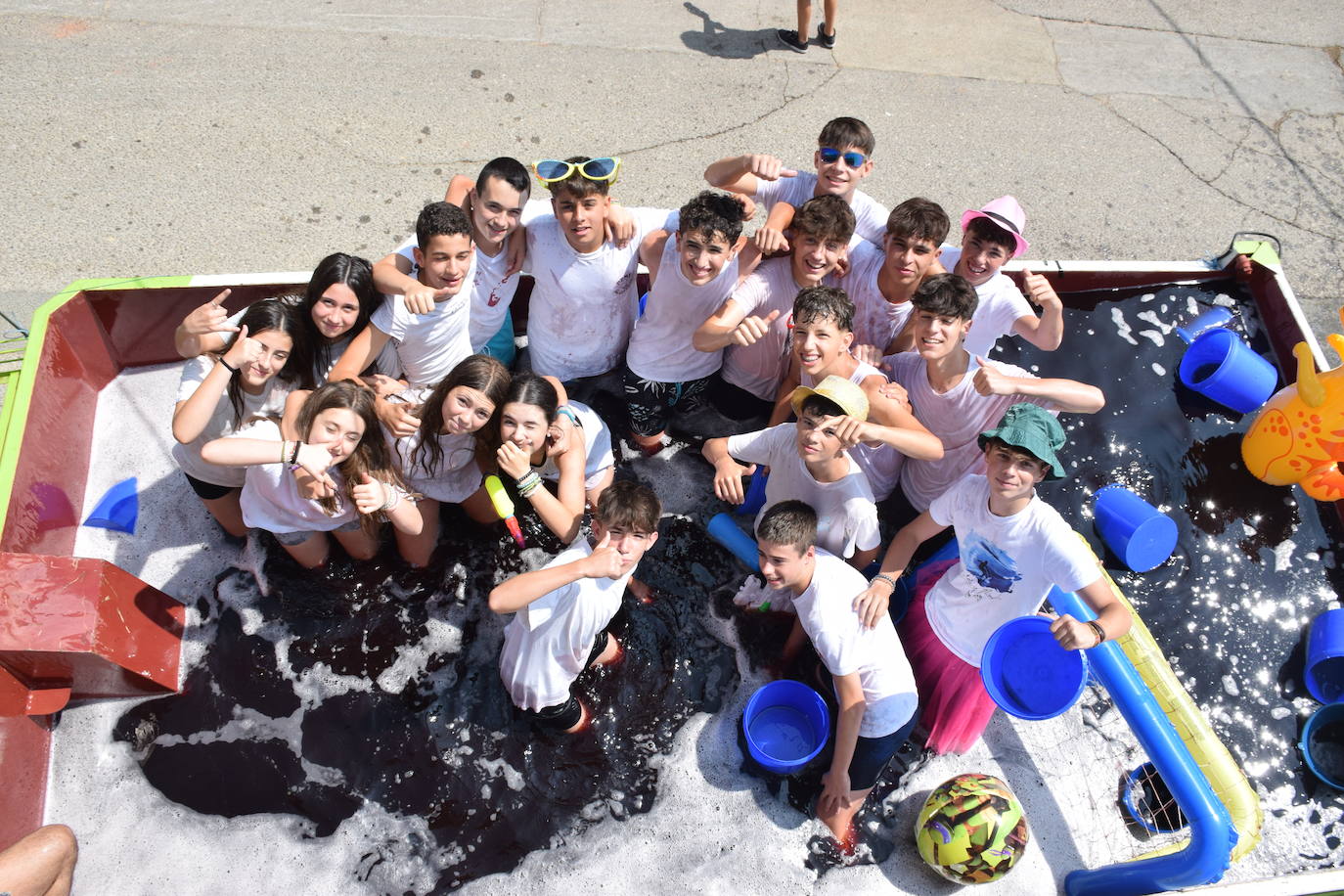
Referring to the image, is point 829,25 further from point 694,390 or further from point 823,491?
point 823,491

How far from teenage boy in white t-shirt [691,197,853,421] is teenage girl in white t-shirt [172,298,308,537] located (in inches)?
68.4

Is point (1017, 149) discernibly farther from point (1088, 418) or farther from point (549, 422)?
point (549, 422)

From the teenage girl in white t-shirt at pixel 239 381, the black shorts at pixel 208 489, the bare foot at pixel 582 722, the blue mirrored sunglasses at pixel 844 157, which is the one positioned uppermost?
the blue mirrored sunglasses at pixel 844 157

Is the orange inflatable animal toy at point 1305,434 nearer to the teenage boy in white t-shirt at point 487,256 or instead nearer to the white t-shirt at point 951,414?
the white t-shirt at point 951,414

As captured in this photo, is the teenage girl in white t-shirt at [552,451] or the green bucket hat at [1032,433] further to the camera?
the teenage girl in white t-shirt at [552,451]

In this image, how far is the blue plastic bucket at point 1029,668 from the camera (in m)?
3.30

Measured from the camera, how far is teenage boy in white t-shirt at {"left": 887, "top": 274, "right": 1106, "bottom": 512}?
11.3 feet

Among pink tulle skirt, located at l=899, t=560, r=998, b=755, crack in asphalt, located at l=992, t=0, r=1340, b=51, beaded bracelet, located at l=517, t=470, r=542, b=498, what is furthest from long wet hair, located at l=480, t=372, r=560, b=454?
crack in asphalt, located at l=992, t=0, r=1340, b=51

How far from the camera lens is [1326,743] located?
399cm

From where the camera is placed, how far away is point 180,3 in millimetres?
7445

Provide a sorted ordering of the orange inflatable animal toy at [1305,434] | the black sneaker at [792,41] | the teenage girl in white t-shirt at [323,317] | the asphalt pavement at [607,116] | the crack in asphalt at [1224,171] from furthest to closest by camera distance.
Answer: the black sneaker at [792,41] < the crack in asphalt at [1224,171] < the asphalt pavement at [607,116] < the orange inflatable animal toy at [1305,434] < the teenage girl in white t-shirt at [323,317]

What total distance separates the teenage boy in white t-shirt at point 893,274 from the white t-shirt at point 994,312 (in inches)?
9.7

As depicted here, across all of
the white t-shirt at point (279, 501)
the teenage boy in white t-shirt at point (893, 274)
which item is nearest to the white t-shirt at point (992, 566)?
the teenage boy in white t-shirt at point (893, 274)

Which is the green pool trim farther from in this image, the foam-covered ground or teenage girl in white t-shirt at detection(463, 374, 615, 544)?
teenage girl in white t-shirt at detection(463, 374, 615, 544)
